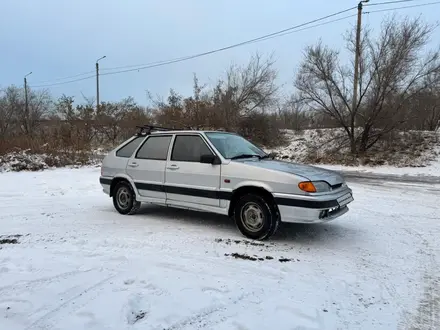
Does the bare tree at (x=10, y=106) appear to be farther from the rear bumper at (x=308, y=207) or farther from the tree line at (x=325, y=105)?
the rear bumper at (x=308, y=207)

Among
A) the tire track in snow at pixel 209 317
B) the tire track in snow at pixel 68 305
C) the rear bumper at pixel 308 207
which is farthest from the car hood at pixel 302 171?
the tire track in snow at pixel 68 305

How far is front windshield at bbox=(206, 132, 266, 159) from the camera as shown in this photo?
18.7ft

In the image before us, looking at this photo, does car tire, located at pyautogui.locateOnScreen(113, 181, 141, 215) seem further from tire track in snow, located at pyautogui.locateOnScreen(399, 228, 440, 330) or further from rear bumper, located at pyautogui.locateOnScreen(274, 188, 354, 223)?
tire track in snow, located at pyautogui.locateOnScreen(399, 228, 440, 330)

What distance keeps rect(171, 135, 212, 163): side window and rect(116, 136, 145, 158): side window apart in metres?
0.94

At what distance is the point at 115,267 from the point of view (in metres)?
4.14

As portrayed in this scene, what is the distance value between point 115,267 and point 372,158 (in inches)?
619

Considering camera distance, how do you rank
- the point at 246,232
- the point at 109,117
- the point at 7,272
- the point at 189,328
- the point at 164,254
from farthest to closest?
the point at 109,117 → the point at 246,232 → the point at 164,254 → the point at 7,272 → the point at 189,328

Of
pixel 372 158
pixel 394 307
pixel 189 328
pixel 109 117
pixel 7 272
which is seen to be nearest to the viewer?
pixel 189 328

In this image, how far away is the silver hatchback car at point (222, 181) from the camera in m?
4.81

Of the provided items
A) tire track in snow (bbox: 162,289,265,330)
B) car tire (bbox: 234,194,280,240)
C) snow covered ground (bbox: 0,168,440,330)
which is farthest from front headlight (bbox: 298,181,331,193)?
tire track in snow (bbox: 162,289,265,330)

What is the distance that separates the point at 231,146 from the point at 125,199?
2324 mm

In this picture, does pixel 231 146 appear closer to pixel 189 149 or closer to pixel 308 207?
pixel 189 149

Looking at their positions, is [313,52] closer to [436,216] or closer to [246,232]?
[436,216]

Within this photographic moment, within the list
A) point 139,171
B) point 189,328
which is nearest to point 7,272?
point 189,328
